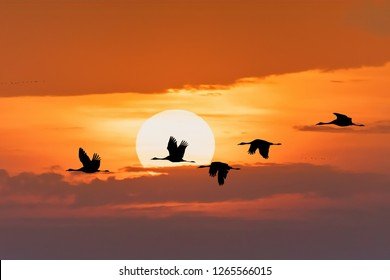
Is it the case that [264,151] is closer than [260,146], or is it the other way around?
[264,151]

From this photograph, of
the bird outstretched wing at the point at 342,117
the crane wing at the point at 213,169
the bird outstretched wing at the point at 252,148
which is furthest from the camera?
the bird outstretched wing at the point at 252,148

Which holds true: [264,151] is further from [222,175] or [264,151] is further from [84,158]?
[84,158]

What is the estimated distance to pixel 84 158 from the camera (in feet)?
191

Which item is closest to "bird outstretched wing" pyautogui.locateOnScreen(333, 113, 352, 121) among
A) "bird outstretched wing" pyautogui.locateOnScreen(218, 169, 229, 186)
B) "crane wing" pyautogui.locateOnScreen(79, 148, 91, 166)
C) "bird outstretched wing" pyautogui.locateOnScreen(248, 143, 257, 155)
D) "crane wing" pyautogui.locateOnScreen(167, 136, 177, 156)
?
"bird outstretched wing" pyautogui.locateOnScreen(248, 143, 257, 155)

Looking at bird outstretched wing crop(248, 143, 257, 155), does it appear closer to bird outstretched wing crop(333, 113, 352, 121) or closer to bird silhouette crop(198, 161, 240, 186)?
bird silhouette crop(198, 161, 240, 186)

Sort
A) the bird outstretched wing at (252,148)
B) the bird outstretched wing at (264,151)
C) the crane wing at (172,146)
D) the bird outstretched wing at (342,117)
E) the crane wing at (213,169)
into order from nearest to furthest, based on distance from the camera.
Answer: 1. the crane wing at (172,146)
2. the bird outstretched wing at (342,117)
3. the crane wing at (213,169)
4. the bird outstretched wing at (264,151)
5. the bird outstretched wing at (252,148)

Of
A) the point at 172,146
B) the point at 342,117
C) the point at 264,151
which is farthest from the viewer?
the point at 264,151

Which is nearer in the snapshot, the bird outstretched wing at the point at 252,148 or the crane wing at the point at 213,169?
the crane wing at the point at 213,169

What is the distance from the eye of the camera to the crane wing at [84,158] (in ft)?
190

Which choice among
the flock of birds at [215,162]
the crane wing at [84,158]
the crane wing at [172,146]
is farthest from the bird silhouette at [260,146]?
the crane wing at [84,158]

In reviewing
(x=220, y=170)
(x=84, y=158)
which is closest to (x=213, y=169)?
(x=220, y=170)

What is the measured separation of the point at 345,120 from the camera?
58.4m

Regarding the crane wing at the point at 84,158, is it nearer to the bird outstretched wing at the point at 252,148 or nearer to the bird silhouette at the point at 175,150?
the bird silhouette at the point at 175,150
